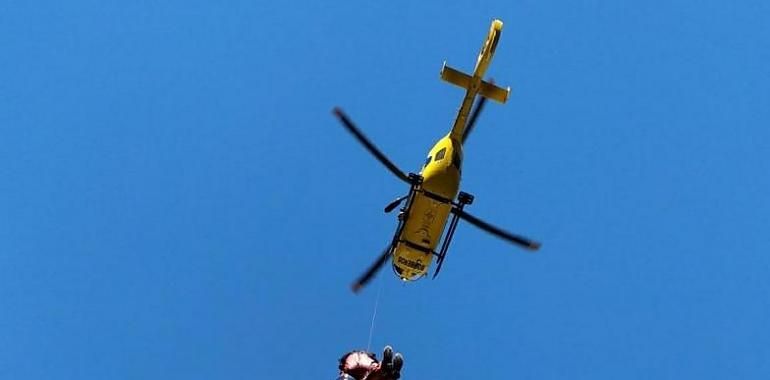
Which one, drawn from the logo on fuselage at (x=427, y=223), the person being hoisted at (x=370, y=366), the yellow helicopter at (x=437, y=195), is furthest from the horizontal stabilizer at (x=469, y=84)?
the person being hoisted at (x=370, y=366)

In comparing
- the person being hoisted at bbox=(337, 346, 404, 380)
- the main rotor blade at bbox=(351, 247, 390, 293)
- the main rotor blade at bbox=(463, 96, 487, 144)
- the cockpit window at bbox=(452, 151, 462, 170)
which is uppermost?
the main rotor blade at bbox=(463, 96, 487, 144)

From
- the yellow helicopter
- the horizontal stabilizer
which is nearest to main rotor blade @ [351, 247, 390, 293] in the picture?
the yellow helicopter

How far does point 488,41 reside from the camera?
3052 centimetres

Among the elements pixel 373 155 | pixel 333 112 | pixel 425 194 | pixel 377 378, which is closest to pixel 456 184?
pixel 425 194

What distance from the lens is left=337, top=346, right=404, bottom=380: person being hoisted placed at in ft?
98.9

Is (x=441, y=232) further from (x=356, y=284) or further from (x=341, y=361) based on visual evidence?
(x=341, y=361)

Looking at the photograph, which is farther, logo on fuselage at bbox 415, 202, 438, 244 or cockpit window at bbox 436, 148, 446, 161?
cockpit window at bbox 436, 148, 446, 161

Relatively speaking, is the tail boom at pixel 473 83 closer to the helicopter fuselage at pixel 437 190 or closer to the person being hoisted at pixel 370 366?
the helicopter fuselage at pixel 437 190

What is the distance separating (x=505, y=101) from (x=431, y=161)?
452cm

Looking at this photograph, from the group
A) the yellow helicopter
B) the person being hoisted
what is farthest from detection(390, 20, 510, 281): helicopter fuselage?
the person being hoisted

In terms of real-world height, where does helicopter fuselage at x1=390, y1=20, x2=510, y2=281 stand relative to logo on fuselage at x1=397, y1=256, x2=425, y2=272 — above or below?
above

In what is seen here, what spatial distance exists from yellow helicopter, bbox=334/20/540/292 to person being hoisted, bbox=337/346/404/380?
3.16 metres

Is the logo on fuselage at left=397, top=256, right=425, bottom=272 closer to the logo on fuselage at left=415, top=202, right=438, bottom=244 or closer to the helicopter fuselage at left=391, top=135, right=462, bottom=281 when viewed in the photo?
the helicopter fuselage at left=391, top=135, right=462, bottom=281

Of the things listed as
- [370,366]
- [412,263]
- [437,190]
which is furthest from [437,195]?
[370,366]
